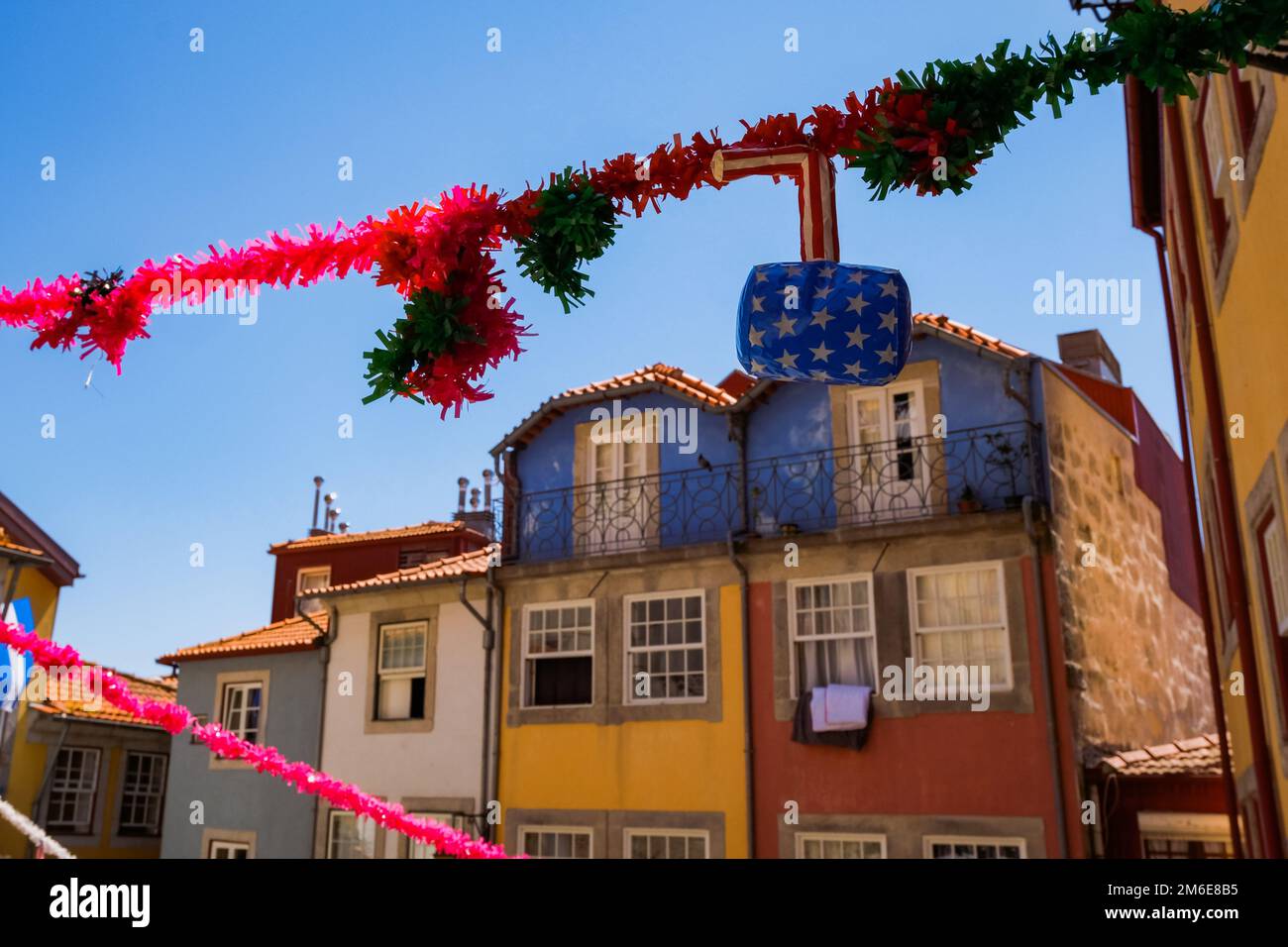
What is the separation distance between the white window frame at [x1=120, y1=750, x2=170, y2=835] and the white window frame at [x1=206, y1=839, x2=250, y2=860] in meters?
5.59

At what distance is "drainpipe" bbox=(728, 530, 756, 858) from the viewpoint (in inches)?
527

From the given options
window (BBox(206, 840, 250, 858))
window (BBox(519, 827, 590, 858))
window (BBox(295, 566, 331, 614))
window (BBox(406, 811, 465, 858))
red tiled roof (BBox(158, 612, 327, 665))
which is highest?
window (BBox(295, 566, 331, 614))

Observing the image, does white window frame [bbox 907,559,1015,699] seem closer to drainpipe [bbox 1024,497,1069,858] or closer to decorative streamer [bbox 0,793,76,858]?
drainpipe [bbox 1024,497,1069,858]

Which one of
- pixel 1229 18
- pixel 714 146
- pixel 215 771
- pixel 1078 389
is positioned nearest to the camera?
pixel 1229 18

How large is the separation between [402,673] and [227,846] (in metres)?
4.19

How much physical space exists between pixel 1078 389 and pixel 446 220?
13142 millimetres

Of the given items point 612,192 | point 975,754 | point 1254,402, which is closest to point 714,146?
point 612,192

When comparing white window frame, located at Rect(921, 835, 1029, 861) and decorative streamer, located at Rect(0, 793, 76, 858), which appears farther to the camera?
white window frame, located at Rect(921, 835, 1029, 861)

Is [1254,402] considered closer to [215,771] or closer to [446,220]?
[446,220]

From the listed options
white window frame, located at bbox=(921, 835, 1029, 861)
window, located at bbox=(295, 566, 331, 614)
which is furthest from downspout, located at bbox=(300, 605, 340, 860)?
white window frame, located at bbox=(921, 835, 1029, 861)

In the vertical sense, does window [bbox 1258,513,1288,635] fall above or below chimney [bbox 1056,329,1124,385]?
below

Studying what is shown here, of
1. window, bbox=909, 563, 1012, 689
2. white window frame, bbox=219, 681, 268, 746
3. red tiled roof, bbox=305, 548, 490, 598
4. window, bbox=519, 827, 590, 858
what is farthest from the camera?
white window frame, bbox=219, 681, 268, 746

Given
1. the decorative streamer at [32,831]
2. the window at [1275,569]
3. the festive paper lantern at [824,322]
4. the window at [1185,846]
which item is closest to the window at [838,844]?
the window at [1185,846]
